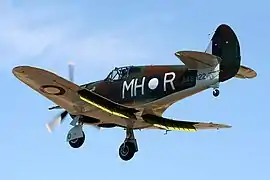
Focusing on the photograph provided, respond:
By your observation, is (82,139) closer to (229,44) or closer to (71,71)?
(71,71)

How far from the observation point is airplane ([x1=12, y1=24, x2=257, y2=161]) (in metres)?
44.2

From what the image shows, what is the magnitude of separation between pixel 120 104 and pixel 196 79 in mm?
4280

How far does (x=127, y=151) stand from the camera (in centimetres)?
4947

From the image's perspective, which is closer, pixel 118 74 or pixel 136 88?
pixel 136 88

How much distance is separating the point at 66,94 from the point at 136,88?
3215 millimetres

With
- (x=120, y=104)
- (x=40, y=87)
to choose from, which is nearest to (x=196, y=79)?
(x=120, y=104)

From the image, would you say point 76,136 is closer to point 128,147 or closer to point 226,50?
point 128,147

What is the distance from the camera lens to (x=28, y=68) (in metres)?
44.0

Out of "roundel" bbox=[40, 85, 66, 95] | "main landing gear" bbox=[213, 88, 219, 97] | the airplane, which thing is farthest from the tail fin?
"roundel" bbox=[40, 85, 66, 95]

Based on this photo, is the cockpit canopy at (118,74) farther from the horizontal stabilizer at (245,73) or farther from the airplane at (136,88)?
the horizontal stabilizer at (245,73)

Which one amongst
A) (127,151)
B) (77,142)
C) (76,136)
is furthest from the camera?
(127,151)

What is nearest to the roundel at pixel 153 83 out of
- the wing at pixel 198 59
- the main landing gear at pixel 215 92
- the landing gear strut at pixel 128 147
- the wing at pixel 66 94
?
the wing at pixel 66 94

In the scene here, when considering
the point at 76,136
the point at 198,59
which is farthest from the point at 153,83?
the point at 76,136

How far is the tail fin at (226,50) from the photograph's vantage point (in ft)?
145
